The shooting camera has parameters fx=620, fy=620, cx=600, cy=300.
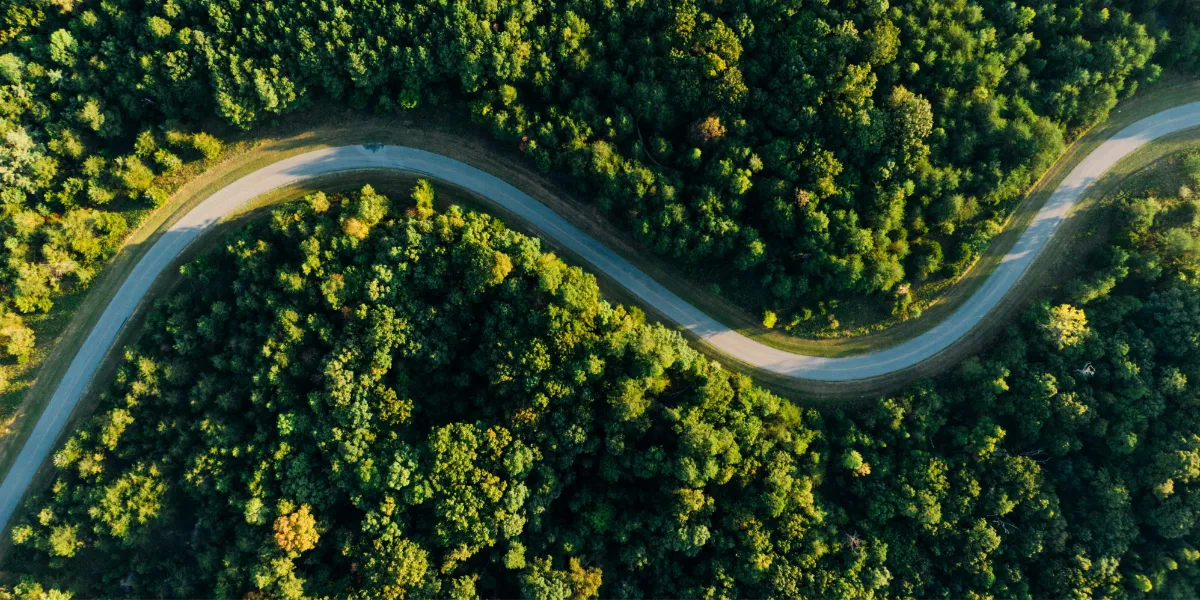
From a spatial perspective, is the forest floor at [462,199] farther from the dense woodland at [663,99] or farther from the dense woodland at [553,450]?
the dense woodland at [553,450]

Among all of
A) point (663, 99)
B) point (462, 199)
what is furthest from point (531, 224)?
point (663, 99)

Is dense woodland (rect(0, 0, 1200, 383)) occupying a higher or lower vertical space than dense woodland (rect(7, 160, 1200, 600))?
higher

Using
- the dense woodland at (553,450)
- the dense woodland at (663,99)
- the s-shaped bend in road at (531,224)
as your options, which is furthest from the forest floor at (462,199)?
the dense woodland at (553,450)

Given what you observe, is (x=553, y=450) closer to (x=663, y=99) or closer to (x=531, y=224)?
(x=531, y=224)

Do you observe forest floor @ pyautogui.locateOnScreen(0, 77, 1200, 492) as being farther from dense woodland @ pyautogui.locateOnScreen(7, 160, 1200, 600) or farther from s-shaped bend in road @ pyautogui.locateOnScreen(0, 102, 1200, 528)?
dense woodland @ pyautogui.locateOnScreen(7, 160, 1200, 600)

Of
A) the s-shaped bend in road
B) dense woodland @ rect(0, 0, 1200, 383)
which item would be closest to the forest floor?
the s-shaped bend in road
